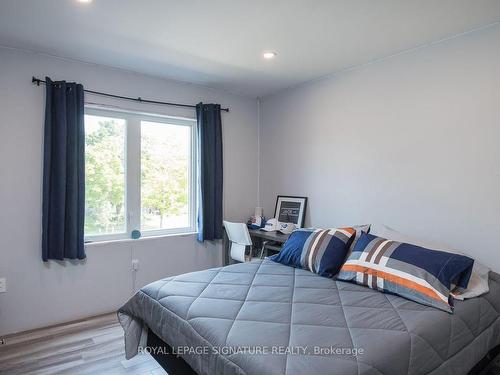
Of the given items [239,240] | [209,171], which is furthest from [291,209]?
[209,171]

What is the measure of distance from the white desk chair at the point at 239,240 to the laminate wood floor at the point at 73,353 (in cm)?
129

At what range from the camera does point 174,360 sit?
1810 mm

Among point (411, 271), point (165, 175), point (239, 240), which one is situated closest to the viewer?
point (411, 271)

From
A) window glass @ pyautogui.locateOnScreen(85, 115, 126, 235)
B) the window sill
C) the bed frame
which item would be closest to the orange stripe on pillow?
the bed frame

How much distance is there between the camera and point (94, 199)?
3.14m

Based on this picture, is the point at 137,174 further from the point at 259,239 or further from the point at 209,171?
the point at 259,239

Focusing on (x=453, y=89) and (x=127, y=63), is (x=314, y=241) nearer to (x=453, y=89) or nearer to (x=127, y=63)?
(x=453, y=89)

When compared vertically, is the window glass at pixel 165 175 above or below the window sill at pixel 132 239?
above

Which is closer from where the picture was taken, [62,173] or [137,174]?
[62,173]

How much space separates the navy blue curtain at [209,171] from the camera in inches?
142

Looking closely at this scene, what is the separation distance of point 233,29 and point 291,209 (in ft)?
6.68

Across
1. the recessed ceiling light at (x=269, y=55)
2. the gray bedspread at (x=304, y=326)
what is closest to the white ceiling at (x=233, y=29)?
the recessed ceiling light at (x=269, y=55)

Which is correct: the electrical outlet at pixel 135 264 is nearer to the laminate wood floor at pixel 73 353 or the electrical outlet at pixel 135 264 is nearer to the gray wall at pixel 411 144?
the laminate wood floor at pixel 73 353

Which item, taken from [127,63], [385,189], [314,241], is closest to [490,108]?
[385,189]
